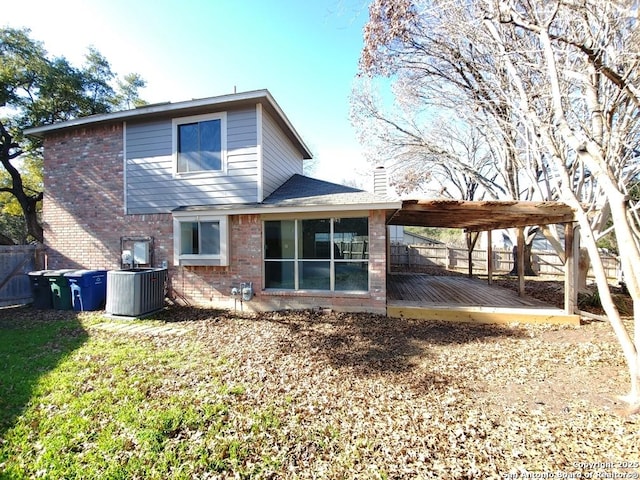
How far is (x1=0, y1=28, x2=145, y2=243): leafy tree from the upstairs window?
36.2 ft

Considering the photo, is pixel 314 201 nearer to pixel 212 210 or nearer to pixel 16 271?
pixel 212 210

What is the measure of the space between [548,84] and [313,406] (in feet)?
27.5

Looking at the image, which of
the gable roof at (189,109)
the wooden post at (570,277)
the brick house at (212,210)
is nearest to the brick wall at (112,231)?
the brick house at (212,210)

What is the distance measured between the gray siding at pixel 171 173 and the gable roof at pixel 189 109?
0.26 metres

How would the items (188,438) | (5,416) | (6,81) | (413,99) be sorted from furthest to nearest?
1. (6,81)
2. (413,99)
3. (5,416)
4. (188,438)

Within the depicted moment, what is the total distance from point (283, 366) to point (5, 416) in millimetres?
3090

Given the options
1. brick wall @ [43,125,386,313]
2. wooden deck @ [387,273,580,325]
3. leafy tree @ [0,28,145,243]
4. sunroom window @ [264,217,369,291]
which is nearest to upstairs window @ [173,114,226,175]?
brick wall @ [43,125,386,313]

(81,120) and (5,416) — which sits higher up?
(81,120)

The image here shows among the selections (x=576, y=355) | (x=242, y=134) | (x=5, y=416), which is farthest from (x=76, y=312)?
(x=576, y=355)

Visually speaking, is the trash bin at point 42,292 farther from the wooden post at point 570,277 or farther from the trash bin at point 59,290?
the wooden post at point 570,277

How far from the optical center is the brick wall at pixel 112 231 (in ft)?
23.7

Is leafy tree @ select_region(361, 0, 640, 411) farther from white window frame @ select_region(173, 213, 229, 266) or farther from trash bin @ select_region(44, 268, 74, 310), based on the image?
trash bin @ select_region(44, 268, 74, 310)

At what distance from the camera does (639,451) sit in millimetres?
2426

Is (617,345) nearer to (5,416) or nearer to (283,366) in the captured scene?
(283,366)
